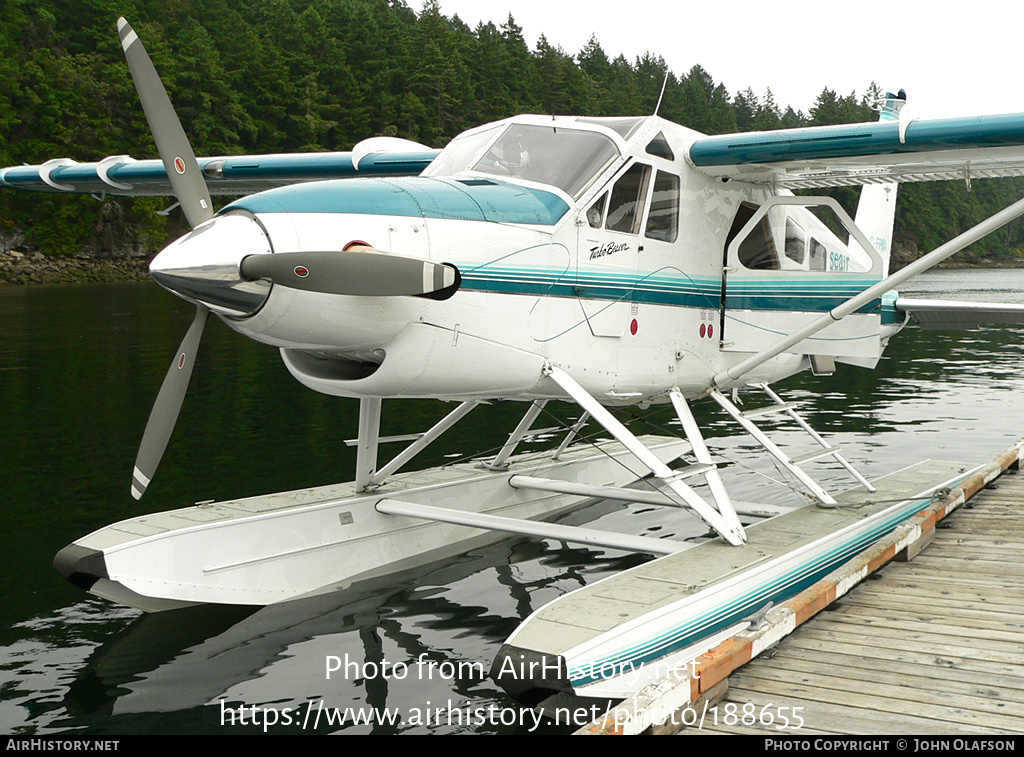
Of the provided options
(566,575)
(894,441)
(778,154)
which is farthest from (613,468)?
(894,441)

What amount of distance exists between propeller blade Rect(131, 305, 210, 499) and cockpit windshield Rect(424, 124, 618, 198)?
2.07m

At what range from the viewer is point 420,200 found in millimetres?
5062

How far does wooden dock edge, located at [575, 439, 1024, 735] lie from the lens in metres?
3.50

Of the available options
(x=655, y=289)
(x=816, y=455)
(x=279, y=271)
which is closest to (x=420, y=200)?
(x=279, y=271)

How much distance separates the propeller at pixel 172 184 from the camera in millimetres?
5301

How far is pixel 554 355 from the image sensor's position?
590cm

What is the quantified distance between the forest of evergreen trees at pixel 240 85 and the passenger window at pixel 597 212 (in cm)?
5337

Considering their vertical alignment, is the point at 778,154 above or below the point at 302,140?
below

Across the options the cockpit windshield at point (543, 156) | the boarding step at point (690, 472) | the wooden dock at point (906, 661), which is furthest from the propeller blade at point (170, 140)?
the wooden dock at point (906, 661)

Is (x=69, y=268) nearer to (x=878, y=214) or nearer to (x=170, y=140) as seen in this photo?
(x=878, y=214)

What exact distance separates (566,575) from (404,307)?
3.28 meters

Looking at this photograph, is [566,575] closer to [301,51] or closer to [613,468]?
[613,468]

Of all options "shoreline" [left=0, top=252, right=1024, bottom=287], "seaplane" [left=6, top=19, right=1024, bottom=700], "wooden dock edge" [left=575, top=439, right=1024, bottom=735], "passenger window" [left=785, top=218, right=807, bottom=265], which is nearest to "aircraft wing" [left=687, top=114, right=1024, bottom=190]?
"seaplane" [left=6, top=19, right=1024, bottom=700]

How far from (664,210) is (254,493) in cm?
532
